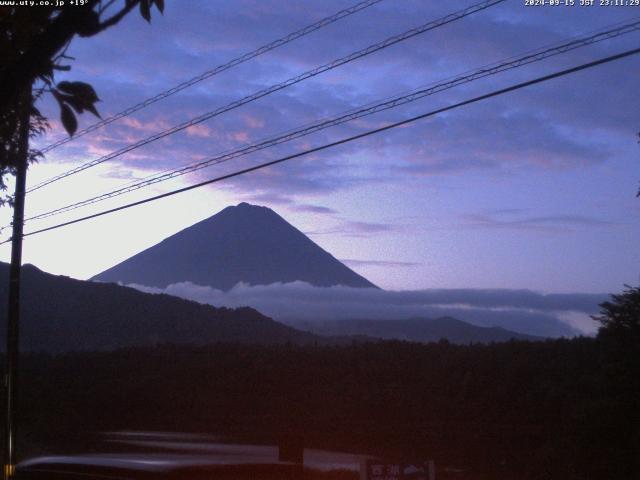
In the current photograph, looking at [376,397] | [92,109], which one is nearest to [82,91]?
[92,109]

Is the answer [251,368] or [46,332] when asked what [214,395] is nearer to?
[251,368]

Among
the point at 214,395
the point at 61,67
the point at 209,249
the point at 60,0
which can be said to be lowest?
the point at 214,395

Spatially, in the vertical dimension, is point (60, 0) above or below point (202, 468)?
above

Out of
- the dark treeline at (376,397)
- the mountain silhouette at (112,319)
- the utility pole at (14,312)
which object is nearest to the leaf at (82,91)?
the utility pole at (14,312)

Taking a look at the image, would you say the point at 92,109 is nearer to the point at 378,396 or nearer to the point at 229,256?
the point at 378,396

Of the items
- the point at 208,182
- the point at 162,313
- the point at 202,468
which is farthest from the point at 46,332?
the point at 202,468

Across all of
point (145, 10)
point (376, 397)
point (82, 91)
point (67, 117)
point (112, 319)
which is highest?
point (112, 319)

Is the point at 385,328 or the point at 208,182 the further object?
the point at 385,328
